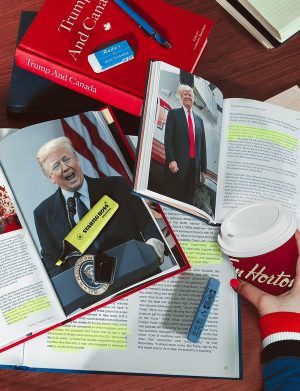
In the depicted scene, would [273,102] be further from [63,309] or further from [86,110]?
[63,309]

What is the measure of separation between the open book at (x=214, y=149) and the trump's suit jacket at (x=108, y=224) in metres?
0.07

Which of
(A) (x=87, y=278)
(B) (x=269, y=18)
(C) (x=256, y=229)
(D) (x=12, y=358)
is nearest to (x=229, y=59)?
(B) (x=269, y=18)

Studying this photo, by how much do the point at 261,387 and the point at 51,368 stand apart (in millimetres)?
285

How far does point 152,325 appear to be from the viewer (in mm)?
777

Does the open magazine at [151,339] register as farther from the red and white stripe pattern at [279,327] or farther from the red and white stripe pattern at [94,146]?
the red and white stripe pattern at [94,146]

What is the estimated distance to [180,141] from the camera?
2.55 feet

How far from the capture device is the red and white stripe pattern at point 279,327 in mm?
745

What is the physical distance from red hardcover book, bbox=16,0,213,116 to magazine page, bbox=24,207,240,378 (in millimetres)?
269

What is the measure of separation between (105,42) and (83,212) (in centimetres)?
25

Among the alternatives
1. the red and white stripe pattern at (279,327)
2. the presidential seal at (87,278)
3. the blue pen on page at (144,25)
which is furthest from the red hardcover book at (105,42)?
the red and white stripe pattern at (279,327)

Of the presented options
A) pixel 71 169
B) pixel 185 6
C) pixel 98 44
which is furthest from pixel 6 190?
pixel 185 6

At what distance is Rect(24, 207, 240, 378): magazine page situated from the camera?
0.76m

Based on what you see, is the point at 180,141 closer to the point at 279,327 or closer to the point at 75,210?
the point at 75,210

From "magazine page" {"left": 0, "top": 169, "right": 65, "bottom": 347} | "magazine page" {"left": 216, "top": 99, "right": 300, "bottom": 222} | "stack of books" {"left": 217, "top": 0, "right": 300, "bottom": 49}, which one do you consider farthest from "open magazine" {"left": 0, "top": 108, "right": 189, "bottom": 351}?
"stack of books" {"left": 217, "top": 0, "right": 300, "bottom": 49}
